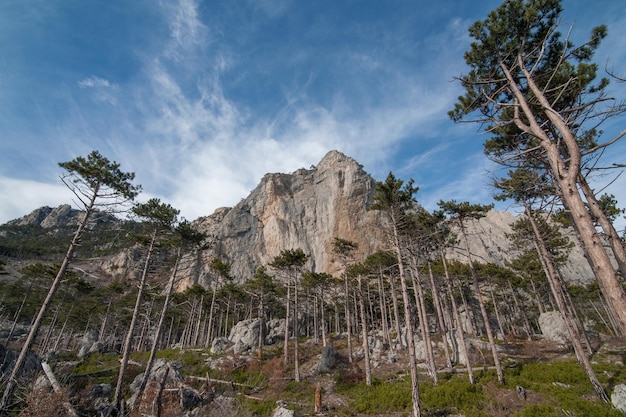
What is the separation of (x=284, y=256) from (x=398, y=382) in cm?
1385

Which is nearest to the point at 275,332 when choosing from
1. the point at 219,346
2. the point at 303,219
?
the point at 219,346

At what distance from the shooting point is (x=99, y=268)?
307ft

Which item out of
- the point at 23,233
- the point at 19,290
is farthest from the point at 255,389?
the point at 23,233

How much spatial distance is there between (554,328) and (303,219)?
55464mm

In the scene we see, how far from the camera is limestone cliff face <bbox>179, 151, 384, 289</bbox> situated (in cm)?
6669

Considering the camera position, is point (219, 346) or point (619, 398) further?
point (219, 346)

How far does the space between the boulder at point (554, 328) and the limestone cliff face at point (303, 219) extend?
34666mm

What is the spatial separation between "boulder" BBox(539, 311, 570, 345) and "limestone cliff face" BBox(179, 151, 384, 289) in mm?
34666

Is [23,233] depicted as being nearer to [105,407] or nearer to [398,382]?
[105,407]

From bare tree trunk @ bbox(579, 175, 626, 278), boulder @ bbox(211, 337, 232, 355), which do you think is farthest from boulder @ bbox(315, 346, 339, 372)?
bare tree trunk @ bbox(579, 175, 626, 278)

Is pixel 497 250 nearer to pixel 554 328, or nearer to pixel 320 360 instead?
pixel 554 328

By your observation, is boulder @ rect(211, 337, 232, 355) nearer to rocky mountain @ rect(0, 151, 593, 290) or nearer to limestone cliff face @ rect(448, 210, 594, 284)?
rocky mountain @ rect(0, 151, 593, 290)

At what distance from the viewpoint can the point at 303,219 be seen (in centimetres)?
7425

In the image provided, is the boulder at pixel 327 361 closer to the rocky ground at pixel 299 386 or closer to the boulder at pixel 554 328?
the rocky ground at pixel 299 386
